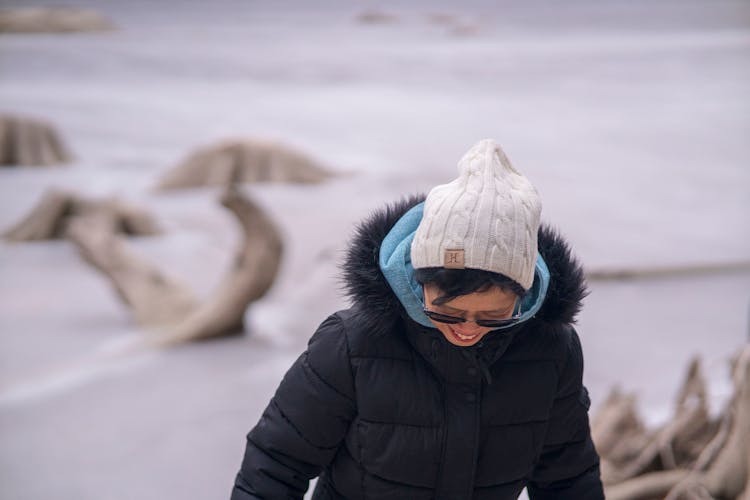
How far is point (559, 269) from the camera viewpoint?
1.10 meters

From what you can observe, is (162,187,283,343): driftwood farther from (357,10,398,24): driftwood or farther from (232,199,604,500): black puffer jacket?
(357,10,398,24): driftwood

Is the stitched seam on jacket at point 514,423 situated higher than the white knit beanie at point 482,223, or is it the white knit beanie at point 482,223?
the white knit beanie at point 482,223

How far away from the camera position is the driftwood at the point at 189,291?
3055mm

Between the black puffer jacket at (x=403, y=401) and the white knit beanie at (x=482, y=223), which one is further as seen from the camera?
the black puffer jacket at (x=403, y=401)

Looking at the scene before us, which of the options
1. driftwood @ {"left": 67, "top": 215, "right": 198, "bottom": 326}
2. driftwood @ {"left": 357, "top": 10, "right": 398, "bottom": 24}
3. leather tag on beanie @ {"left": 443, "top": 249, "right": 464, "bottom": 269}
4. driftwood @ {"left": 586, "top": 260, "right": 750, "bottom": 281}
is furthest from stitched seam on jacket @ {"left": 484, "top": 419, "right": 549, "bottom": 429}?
driftwood @ {"left": 357, "top": 10, "right": 398, "bottom": 24}

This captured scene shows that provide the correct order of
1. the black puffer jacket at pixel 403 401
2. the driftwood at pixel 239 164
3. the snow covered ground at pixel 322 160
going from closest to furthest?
the black puffer jacket at pixel 403 401 < the snow covered ground at pixel 322 160 < the driftwood at pixel 239 164

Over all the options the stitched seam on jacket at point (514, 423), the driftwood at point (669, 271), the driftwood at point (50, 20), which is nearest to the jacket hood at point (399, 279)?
the stitched seam on jacket at point (514, 423)

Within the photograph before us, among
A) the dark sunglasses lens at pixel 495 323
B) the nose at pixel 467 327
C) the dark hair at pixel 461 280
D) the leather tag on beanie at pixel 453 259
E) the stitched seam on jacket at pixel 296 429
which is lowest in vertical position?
the stitched seam on jacket at pixel 296 429

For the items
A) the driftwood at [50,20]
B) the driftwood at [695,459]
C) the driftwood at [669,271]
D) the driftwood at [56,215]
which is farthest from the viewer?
the driftwood at [50,20]

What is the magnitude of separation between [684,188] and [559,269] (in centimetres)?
401

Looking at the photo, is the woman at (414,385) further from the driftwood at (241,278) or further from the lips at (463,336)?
the driftwood at (241,278)

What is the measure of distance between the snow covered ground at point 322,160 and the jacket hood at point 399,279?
0.87m

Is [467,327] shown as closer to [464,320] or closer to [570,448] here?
[464,320]

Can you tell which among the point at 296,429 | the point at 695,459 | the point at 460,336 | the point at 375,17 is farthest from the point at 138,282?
the point at 375,17
